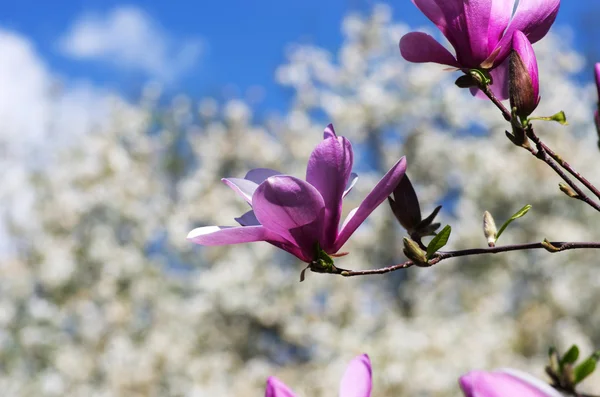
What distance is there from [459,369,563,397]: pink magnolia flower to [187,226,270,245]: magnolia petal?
0.25 m

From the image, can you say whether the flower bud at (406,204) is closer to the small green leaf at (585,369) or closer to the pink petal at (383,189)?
the pink petal at (383,189)

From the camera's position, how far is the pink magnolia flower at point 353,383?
17.9 inches

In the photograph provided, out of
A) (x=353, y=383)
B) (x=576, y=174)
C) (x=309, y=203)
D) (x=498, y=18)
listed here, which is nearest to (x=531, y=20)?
(x=498, y=18)

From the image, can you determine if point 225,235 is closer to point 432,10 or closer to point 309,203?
point 309,203

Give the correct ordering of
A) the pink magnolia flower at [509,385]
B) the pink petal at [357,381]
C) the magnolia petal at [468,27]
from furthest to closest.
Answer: the magnolia petal at [468,27], the pink petal at [357,381], the pink magnolia flower at [509,385]

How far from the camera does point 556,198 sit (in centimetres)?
548

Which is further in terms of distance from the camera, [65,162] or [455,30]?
[65,162]

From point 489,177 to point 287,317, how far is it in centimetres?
265

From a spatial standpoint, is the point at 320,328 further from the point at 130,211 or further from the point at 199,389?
the point at 130,211

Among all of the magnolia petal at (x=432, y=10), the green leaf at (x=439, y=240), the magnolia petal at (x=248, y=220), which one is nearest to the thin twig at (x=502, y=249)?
the green leaf at (x=439, y=240)

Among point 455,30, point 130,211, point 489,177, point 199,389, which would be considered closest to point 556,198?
point 489,177

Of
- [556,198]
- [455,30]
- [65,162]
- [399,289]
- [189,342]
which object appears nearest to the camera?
[455,30]

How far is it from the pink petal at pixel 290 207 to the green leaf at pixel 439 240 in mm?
107

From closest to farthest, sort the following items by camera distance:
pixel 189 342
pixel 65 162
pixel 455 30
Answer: pixel 455 30, pixel 189 342, pixel 65 162
